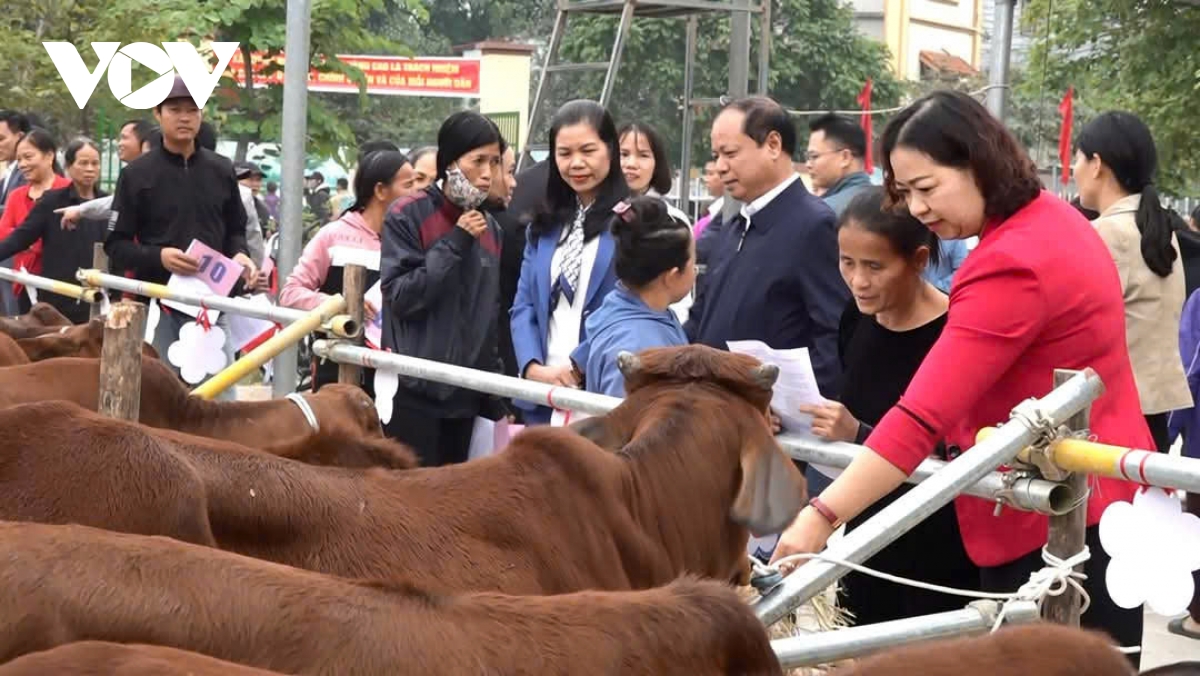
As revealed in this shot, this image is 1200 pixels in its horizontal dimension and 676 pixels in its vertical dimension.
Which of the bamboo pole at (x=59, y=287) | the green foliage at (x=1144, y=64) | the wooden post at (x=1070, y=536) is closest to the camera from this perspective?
the wooden post at (x=1070, y=536)

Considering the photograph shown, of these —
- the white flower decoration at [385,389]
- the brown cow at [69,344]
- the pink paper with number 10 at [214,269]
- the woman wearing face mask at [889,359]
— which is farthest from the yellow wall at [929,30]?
the woman wearing face mask at [889,359]

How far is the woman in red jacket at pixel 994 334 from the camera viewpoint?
317cm

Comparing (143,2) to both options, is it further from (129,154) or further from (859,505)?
(859,505)

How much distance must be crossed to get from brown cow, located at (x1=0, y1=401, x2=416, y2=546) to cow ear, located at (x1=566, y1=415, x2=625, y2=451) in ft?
2.34

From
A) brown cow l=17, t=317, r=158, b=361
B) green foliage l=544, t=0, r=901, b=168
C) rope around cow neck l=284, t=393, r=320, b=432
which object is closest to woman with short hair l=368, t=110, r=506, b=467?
rope around cow neck l=284, t=393, r=320, b=432

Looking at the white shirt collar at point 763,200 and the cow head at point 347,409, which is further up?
the white shirt collar at point 763,200

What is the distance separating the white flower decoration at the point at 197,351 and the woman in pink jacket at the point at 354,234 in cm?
34

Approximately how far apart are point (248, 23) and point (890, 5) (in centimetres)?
3404

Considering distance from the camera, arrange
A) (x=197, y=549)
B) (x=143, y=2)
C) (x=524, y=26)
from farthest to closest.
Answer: (x=524, y=26), (x=143, y=2), (x=197, y=549)

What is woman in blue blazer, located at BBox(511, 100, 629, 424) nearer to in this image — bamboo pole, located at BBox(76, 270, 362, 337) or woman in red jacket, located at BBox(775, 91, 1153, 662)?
bamboo pole, located at BBox(76, 270, 362, 337)

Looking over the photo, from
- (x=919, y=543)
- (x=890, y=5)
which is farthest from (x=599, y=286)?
(x=890, y=5)

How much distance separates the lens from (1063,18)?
1973 centimetres

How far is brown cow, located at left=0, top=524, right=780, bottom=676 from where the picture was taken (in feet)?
7.30

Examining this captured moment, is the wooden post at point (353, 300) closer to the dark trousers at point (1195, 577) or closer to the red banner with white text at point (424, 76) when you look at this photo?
the dark trousers at point (1195, 577)
